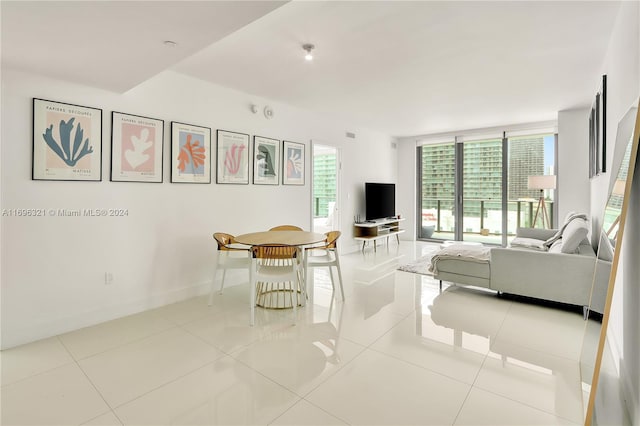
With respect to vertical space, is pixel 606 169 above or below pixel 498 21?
below

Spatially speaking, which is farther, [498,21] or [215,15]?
[498,21]

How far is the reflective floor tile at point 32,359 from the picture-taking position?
88.7 inches

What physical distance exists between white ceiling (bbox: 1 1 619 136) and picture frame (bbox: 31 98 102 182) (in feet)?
0.97

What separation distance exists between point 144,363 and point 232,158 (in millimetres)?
2651

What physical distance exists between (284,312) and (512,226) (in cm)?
602

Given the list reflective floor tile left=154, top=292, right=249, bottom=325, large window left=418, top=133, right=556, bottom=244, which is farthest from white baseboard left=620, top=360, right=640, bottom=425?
large window left=418, top=133, right=556, bottom=244

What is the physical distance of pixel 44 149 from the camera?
2779 millimetres

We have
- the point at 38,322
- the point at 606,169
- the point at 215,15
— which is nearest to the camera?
the point at 215,15

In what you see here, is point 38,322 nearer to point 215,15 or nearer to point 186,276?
point 186,276

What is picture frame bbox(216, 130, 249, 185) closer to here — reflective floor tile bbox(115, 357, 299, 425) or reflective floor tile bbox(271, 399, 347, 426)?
reflective floor tile bbox(115, 357, 299, 425)

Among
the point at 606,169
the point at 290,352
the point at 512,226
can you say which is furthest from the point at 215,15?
the point at 512,226

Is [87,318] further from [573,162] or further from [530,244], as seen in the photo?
[573,162]

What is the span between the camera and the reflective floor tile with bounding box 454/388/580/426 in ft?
5.78

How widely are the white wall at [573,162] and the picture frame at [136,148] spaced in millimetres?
6488
